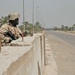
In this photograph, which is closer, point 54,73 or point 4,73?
point 4,73

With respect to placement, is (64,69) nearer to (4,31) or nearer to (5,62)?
(4,31)

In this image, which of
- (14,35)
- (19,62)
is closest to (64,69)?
(14,35)

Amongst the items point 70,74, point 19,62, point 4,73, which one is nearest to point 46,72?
point 70,74

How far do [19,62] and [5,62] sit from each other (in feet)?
1.78

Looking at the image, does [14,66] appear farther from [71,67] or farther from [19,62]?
[71,67]

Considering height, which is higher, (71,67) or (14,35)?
(14,35)

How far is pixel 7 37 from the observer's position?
24.0 ft

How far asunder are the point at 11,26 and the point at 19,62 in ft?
13.9

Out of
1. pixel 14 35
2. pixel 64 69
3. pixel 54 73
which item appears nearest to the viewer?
pixel 14 35

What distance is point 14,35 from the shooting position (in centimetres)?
788

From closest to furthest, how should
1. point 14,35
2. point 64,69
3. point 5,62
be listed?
point 5,62
point 14,35
point 64,69

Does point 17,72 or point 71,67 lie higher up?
point 17,72

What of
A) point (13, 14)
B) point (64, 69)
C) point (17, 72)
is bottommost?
point (64, 69)

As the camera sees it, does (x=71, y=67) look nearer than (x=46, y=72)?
No
